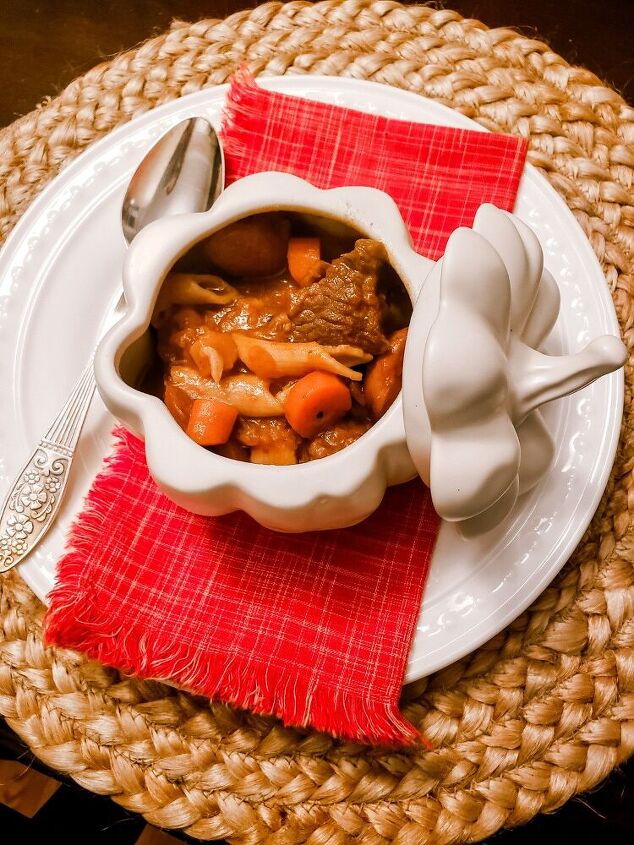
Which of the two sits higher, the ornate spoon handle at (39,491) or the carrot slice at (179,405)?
the carrot slice at (179,405)

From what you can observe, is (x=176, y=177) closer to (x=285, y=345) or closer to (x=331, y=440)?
(x=285, y=345)

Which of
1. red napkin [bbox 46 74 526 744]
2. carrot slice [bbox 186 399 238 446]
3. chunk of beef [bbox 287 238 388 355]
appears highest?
chunk of beef [bbox 287 238 388 355]

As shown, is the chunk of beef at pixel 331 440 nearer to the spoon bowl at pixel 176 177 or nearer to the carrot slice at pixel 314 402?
the carrot slice at pixel 314 402

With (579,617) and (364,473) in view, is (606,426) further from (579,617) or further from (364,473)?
(364,473)

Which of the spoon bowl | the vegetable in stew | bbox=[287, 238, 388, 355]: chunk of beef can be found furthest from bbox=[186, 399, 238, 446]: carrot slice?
the spoon bowl

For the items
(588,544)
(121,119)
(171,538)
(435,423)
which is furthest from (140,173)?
(588,544)

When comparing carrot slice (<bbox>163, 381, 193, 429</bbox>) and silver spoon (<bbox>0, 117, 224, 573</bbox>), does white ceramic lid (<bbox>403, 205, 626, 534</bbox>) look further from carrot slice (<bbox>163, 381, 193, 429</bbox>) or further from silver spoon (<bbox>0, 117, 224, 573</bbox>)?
silver spoon (<bbox>0, 117, 224, 573</bbox>)

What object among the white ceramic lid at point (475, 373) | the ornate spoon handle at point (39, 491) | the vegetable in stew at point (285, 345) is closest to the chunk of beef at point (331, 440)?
the vegetable in stew at point (285, 345)
